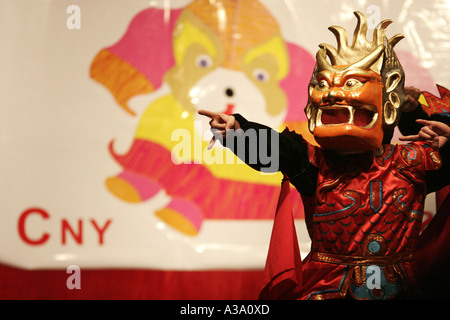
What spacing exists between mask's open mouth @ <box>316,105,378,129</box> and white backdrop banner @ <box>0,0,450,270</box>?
641mm

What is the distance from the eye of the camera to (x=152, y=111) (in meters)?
2.08

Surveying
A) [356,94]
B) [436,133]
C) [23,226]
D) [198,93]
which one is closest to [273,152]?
[356,94]

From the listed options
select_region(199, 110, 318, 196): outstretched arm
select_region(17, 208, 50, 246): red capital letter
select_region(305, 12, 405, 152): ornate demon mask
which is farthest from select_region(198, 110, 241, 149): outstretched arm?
select_region(17, 208, 50, 246): red capital letter

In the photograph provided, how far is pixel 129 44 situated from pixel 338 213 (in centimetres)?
113

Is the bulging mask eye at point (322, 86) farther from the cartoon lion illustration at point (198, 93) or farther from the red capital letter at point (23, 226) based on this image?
the red capital letter at point (23, 226)

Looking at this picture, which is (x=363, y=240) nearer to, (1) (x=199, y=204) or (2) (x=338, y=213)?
(2) (x=338, y=213)

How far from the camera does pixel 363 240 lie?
1.44 m

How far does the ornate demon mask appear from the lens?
1.40 meters

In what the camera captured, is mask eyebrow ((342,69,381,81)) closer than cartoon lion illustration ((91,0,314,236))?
Yes

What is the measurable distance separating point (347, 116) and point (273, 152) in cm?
22

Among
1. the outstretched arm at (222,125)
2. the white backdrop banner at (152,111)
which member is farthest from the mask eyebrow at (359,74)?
the white backdrop banner at (152,111)

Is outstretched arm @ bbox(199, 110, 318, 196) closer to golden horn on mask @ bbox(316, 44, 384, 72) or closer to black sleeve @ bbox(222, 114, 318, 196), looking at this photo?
black sleeve @ bbox(222, 114, 318, 196)

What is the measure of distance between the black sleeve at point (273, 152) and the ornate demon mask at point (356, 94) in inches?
3.1

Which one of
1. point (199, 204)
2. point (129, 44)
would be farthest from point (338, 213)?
point (129, 44)
